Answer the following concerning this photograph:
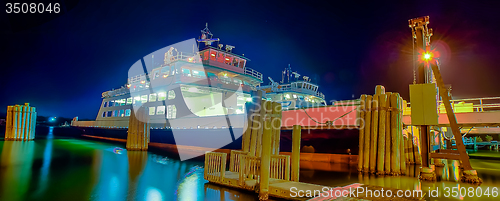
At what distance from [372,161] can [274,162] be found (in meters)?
4.52

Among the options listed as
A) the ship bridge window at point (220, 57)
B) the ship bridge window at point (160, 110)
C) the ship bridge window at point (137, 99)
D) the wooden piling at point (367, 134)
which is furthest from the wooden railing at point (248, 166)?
the ship bridge window at point (137, 99)

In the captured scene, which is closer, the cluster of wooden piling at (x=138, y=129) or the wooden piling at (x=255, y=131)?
the wooden piling at (x=255, y=131)

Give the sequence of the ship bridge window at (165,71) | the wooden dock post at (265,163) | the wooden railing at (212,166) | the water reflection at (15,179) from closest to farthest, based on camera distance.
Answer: the wooden dock post at (265,163) < the water reflection at (15,179) < the wooden railing at (212,166) < the ship bridge window at (165,71)

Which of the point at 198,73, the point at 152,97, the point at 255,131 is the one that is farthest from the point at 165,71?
the point at 255,131

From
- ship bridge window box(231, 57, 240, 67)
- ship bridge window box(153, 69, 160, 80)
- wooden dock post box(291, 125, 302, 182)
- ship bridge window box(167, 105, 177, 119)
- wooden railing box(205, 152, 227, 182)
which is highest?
ship bridge window box(231, 57, 240, 67)

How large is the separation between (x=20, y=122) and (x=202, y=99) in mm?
18571

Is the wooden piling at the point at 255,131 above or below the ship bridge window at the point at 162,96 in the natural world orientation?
below

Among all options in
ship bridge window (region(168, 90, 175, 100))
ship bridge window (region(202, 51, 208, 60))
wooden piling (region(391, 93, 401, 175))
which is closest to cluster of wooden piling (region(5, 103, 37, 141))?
ship bridge window (region(168, 90, 175, 100))

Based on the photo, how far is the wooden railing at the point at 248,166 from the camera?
6.66 metres

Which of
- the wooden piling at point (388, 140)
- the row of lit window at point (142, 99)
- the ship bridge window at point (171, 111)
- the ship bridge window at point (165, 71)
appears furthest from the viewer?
the ship bridge window at point (165, 71)

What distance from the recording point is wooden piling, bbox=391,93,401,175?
359 inches

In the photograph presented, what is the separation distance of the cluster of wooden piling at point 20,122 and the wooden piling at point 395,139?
28461mm

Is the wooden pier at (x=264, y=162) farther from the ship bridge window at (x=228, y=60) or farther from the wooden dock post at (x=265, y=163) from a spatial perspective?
the ship bridge window at (x=228, y=60)

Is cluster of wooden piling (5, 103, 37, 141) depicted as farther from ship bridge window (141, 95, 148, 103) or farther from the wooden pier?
the wooden pier
